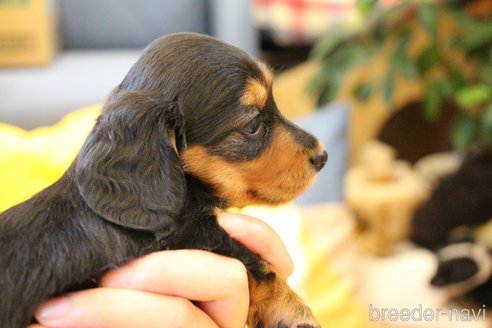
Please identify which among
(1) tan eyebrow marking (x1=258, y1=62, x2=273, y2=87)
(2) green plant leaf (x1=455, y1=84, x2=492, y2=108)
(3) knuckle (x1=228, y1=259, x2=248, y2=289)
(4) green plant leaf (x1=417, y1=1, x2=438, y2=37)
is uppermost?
(4) green plant leaf (x1=417, y1=1, x2=438, y2=37)

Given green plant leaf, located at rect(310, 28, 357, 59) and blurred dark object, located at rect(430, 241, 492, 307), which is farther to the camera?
green plant leaf, located at rect(310, 28, 357, 59)

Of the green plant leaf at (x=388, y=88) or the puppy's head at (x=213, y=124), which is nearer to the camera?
the puppy's head at (x=213, y=124)

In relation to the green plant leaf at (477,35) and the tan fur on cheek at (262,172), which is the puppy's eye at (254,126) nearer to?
the tan fur on cheek at (262,172)

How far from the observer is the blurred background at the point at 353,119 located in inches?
75.5

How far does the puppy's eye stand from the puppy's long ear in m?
0.13

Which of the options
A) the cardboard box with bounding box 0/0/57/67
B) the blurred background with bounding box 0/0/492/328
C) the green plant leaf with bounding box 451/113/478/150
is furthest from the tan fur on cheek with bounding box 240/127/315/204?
the cardboard box with bounding box 0/0/57/67

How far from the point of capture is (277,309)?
930mm

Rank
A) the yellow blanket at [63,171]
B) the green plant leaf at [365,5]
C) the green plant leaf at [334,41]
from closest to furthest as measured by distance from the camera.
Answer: the yellow blanket at [63,171], the green plant leaf at [365,5], the green plant leaf at [334,41]

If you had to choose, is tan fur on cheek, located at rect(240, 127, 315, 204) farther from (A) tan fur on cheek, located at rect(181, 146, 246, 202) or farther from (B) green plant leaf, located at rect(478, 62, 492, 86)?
(B) green plant leaf, located at rect(478, 62, 492, 86)

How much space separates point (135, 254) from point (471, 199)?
2.04m

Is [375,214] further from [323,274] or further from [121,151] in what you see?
[121,151]

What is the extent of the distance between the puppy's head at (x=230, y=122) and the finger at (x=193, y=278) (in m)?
0.11

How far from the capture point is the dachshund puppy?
0.84 m

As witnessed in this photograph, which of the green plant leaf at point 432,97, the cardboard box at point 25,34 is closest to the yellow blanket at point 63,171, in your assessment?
the green plant leaf at point 432,97
